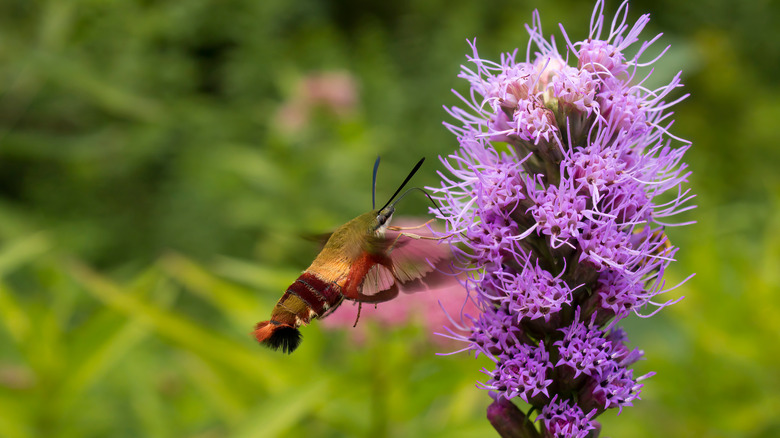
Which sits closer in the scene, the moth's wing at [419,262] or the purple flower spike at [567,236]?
the purple flower spike at [567,236]

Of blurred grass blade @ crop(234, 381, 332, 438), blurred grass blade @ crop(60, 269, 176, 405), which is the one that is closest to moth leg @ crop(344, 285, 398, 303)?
blurred grass blade @ crop(234, 381, 332, 438)

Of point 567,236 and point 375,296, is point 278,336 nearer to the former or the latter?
point 375,296

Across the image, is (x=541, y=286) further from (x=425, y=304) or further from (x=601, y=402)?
(x=425, y=304)

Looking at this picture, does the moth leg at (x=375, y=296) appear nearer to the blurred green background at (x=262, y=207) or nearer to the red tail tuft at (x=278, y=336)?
the red tail tuft at (x=278, y=336)

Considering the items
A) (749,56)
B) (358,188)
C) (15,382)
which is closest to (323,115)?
(358,188)

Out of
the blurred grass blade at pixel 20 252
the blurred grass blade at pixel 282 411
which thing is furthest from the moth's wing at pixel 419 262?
the blurred grass blade at pixel 20 252

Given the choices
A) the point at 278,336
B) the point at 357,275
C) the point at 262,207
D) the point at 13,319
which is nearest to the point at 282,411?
the point at 278,336
